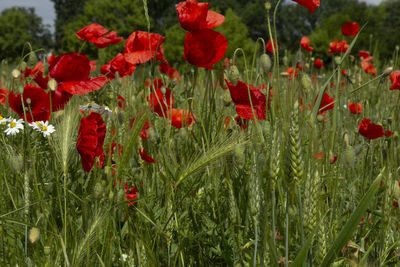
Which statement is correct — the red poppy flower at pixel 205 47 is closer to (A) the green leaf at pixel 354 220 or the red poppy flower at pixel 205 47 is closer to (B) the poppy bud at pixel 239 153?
(B) the poppy bud at pixel 239 153

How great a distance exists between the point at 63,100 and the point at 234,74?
609 millimetres

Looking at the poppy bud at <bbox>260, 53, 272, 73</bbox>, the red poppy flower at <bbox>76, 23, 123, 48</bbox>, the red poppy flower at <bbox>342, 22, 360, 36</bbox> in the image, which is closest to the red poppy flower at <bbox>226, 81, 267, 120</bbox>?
the poppy bud at <bbox>260, 53, 272, 73</bbox>

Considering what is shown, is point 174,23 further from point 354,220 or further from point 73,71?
point 354,220

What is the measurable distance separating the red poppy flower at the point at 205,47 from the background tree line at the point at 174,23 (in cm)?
287

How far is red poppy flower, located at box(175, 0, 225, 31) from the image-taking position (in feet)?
4.28

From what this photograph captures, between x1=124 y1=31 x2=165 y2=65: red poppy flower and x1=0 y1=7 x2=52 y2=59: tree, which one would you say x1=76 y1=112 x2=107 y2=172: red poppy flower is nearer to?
x1=124 y1=31 x2=165 y2=65: red poppy flower

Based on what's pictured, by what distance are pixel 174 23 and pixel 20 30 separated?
2643cm

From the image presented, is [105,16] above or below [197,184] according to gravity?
below

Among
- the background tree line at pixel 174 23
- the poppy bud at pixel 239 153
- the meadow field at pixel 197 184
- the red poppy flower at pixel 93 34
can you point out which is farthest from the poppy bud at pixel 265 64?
the background tree line at pixel 174 23

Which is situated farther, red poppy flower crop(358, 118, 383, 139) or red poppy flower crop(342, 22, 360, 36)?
red poppy flower crop(342, 22, 360, 36)

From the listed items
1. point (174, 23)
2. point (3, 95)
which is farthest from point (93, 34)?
point (174, 23)

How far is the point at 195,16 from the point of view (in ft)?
4.30

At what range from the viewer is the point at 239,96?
1267mm

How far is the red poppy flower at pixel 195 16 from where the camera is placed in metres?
1.31
